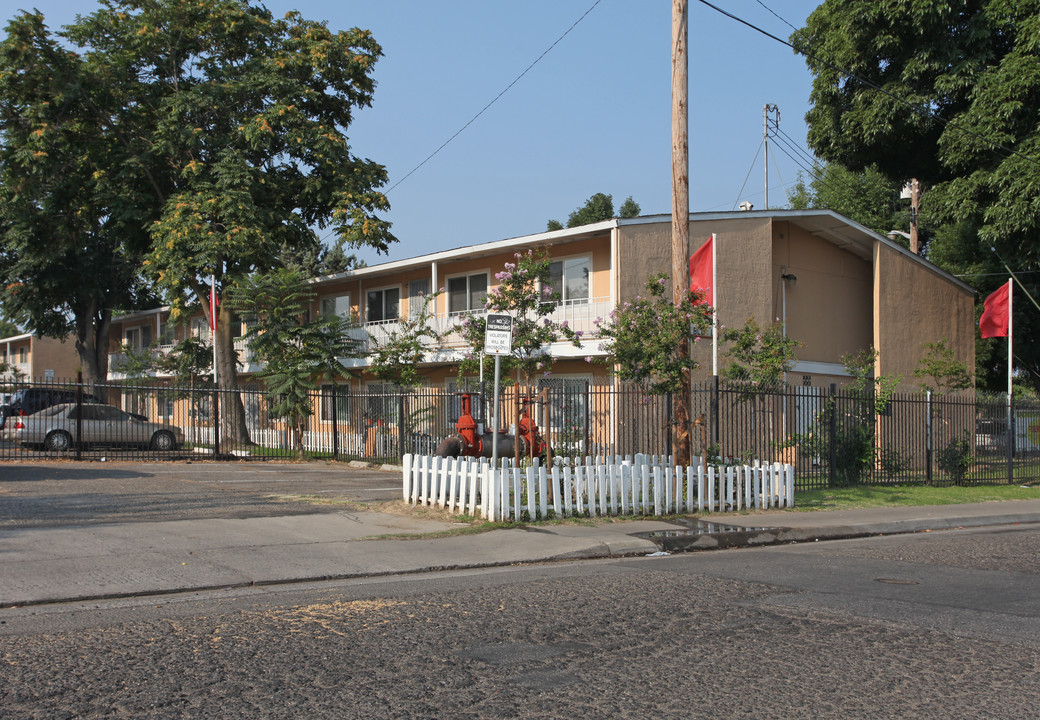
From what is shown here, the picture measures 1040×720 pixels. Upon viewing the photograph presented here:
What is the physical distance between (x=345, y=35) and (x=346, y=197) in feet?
19.9

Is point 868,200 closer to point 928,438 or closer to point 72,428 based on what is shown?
point 928,438

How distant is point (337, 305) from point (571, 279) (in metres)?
12.6

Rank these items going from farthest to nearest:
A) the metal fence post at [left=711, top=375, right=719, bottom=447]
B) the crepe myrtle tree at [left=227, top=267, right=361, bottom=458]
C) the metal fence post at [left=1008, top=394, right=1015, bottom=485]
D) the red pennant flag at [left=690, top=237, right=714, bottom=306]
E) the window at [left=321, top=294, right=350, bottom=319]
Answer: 1. the window at [left=321, top=294, right=350, bottom=319]
2. the crepe myrtle tree at [left=227, top=267, right=361, bottom=458]
3. the metal fence post at [left=1008, top=394, right=1015, bottom=485]
4. the red pennant flag at [left=690, top=237, right=714, bottom=306]
5. the metal fence post at [left=711, top=375, right=719, bottom=447]

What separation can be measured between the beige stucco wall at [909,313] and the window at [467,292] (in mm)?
11757

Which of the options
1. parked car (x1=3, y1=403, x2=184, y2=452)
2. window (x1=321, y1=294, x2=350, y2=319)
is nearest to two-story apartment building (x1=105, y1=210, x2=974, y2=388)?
window (x1=321, y1=294, x2=350, y2=319)

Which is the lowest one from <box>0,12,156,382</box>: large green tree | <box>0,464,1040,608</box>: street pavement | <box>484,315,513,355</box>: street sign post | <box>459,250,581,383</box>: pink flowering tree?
<box>0,464,1040,608</box>: street pavement

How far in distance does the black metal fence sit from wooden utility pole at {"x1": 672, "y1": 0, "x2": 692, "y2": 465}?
0.33 meters

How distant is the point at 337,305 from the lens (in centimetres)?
3500

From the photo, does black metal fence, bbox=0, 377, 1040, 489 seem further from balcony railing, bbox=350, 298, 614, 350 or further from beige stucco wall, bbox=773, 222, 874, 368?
beige stucco wall, bbox=773, 222, 874, 368

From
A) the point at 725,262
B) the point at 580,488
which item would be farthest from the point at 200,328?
the point at 580,488

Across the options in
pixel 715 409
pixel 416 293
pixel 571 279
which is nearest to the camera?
pixel 715 409

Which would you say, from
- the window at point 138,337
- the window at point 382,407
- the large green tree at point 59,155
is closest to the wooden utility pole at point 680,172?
the window at point 382,407

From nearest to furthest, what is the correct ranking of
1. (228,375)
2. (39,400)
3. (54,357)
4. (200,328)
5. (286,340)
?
(286,340) < (39,400) < (228,375) < (200,328) < (54,357)

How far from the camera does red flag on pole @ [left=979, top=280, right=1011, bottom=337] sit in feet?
82.5
